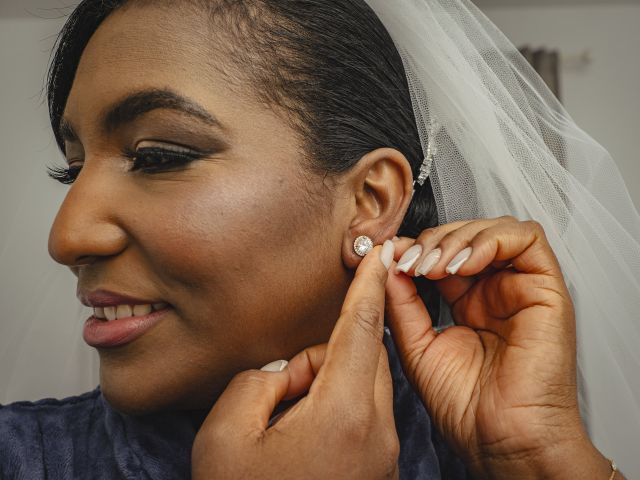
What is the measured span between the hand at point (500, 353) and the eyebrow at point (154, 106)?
0.40m

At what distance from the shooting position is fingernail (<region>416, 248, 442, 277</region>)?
946 mm

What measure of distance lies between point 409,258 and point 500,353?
0.75 feet

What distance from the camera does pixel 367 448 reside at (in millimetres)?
758

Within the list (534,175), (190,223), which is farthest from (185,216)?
(534,175)

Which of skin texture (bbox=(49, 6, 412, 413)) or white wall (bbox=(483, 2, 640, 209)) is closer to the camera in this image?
skin texture (bbox=(49, 6, 412, 413))

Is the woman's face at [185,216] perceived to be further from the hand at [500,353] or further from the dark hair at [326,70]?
the hand at [500,353]

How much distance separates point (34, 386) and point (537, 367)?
50.1 inches

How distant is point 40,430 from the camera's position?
1050 millimetres

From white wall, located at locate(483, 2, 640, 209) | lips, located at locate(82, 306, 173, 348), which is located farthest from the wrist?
white wall, located at locate(483, 2, 640, 209)

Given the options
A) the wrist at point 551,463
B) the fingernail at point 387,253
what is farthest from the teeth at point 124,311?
the wrist at point 551,463

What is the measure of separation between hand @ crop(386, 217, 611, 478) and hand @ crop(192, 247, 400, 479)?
0.57 feet

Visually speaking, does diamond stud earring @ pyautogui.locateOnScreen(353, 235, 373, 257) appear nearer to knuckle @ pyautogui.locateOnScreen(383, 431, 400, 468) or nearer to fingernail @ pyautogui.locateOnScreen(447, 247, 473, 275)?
fingernail @ pyautogui.locateOnScreen(447, 247, 473, 275)

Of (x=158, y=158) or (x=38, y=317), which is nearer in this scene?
(x=158, y=158)

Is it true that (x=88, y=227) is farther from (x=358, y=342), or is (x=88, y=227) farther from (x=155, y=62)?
(x=358, y=342)
